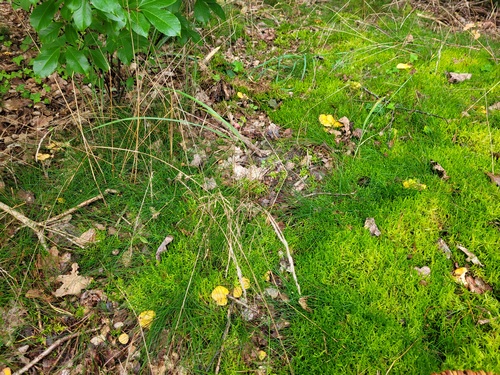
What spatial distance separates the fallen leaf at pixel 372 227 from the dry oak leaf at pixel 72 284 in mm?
1807

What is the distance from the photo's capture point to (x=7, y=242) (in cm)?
242

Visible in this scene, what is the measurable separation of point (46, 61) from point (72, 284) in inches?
52.2

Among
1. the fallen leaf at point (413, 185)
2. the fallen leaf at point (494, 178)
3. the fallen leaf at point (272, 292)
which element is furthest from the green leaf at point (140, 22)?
the fallen leaf at point (494, 178)

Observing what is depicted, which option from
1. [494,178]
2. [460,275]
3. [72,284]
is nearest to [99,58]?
[72,284]

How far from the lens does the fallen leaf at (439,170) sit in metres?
2.77

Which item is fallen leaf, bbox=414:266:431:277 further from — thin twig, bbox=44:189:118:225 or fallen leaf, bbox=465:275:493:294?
thin twig, bbox=44:189:118:225

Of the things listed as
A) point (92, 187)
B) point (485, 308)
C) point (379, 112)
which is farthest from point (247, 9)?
point (485, 308)

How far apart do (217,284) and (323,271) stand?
65cm

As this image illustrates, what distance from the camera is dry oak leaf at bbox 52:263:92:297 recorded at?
2.29 meters

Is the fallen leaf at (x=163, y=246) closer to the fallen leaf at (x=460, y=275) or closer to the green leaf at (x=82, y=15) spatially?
the green leaf at (x=82, y=15)

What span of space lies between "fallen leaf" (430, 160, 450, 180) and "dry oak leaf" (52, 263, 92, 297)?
2.50 m

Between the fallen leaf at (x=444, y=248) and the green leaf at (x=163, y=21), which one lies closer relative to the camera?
the green leaf at (x=163, y=21)

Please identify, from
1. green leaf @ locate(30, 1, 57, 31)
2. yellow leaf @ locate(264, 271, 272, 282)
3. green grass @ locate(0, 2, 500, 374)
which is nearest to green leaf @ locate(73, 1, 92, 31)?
green leaf @ locate(30, 1, 57, 31)

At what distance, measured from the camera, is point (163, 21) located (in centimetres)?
199
